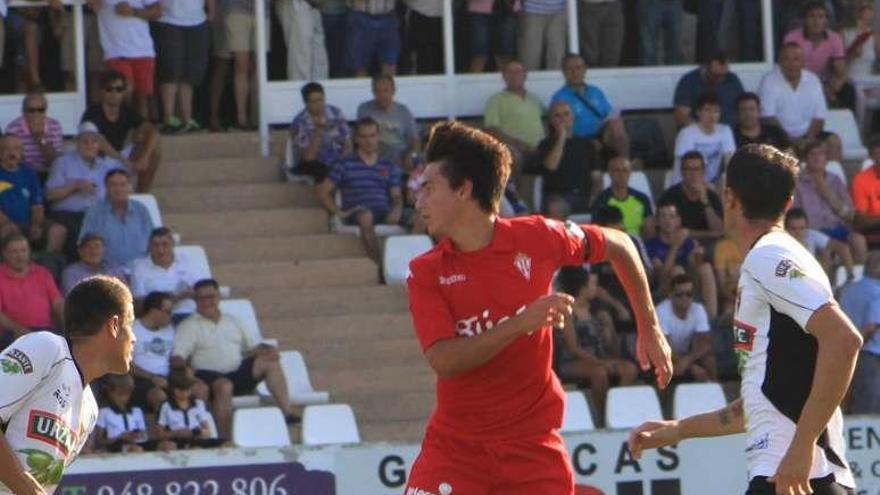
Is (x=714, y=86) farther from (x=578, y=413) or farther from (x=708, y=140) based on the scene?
(x=578, y=413)

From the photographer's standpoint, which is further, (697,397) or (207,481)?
(697,397)

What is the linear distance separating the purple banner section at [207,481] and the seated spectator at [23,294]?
2290mm

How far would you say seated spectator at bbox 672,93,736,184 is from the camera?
17.0 m

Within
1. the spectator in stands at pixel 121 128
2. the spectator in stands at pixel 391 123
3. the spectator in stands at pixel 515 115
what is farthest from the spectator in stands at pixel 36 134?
the spectator in stands at pixel 515 115

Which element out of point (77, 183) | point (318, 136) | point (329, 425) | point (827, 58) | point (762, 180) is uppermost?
point (762, 180)

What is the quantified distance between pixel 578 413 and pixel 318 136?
3.63 m

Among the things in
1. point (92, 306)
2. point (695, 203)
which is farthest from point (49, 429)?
point (695, 203)

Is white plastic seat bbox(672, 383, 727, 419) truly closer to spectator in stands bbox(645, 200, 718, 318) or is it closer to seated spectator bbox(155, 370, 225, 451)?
spectator in stands bbox(645, 200, 718, 318)

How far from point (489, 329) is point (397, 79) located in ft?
38.6

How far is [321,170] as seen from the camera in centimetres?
1641

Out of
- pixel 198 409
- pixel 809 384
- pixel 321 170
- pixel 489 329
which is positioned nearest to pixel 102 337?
pixel 489 329

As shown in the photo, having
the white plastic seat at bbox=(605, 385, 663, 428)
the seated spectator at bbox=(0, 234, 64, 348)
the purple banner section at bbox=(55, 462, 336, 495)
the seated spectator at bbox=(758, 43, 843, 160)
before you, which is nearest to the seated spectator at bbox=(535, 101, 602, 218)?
the seated spectator at bbox=(758, 43, 843, 160)

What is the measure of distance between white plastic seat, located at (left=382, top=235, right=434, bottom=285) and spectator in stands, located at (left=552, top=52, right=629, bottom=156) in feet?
6.53

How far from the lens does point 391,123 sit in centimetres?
1681
